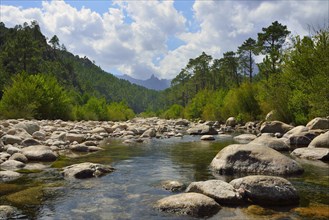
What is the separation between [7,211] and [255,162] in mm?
7622

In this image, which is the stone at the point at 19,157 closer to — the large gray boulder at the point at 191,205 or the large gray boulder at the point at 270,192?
the large gray boulder at the point at 191,205

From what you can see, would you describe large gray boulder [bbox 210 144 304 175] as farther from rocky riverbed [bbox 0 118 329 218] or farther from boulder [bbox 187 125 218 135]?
boulder [bbox 187 125 218 135]

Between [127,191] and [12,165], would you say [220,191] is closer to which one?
[127,191]

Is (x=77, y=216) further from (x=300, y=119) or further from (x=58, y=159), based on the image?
(x=300, y=119)

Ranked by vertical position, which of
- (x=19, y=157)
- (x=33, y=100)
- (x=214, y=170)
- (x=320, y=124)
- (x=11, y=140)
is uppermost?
(x=33, y=100)

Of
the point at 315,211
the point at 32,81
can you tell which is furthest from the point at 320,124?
the point at 32,81

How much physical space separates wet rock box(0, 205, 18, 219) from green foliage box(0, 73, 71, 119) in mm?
27677

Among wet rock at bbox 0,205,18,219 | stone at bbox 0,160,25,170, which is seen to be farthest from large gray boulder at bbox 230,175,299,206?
stone at bbox 0,160,25,170

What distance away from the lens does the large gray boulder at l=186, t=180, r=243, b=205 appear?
7.72 m

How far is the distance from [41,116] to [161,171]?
29.4m

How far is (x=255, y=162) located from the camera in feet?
36.4

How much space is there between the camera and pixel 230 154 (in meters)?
11.7

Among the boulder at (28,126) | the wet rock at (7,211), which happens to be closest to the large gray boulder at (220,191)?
the wet rock at (7,211)

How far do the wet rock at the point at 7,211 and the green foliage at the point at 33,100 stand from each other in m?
27.7
